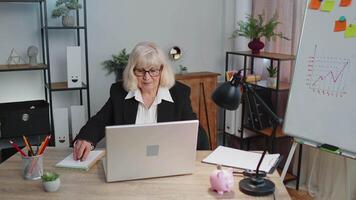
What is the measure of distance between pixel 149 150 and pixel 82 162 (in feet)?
1.30

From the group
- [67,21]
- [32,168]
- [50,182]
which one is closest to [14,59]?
[67,21]

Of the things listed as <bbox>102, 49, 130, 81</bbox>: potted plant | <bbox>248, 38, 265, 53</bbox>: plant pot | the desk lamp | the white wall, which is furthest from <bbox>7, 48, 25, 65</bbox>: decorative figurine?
the desk lamp

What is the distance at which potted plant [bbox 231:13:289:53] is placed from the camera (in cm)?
338

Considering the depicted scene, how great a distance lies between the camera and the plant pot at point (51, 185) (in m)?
1.51

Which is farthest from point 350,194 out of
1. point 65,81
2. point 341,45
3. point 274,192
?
point 65,81

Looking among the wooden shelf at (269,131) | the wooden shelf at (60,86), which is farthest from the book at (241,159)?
the wooden shelf at (60,86)

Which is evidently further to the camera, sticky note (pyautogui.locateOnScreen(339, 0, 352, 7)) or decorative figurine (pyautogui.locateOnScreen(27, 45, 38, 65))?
decorative figurine (pyautogui.locateOnScreen(27, 45, 38, 65))

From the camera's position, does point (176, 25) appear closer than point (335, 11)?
No

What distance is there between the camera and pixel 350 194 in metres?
2.80

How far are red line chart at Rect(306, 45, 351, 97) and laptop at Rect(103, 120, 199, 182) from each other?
837mm

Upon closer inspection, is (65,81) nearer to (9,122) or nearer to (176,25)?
(9,122)

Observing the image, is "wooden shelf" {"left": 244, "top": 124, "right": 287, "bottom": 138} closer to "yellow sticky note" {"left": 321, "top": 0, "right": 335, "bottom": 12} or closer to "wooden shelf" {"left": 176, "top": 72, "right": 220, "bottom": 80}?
"wooden shelf" {"left": 176, "top": 72, "right": 220, "bottom": 80}

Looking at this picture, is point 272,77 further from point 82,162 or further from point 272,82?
point 82,162

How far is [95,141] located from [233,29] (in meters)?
2.43
